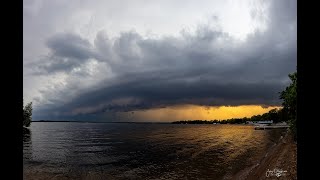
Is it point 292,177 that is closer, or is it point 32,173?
point 292,177

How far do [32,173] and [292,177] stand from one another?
32.0m

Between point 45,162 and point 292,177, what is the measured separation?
131 ft

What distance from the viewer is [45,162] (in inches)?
2010
